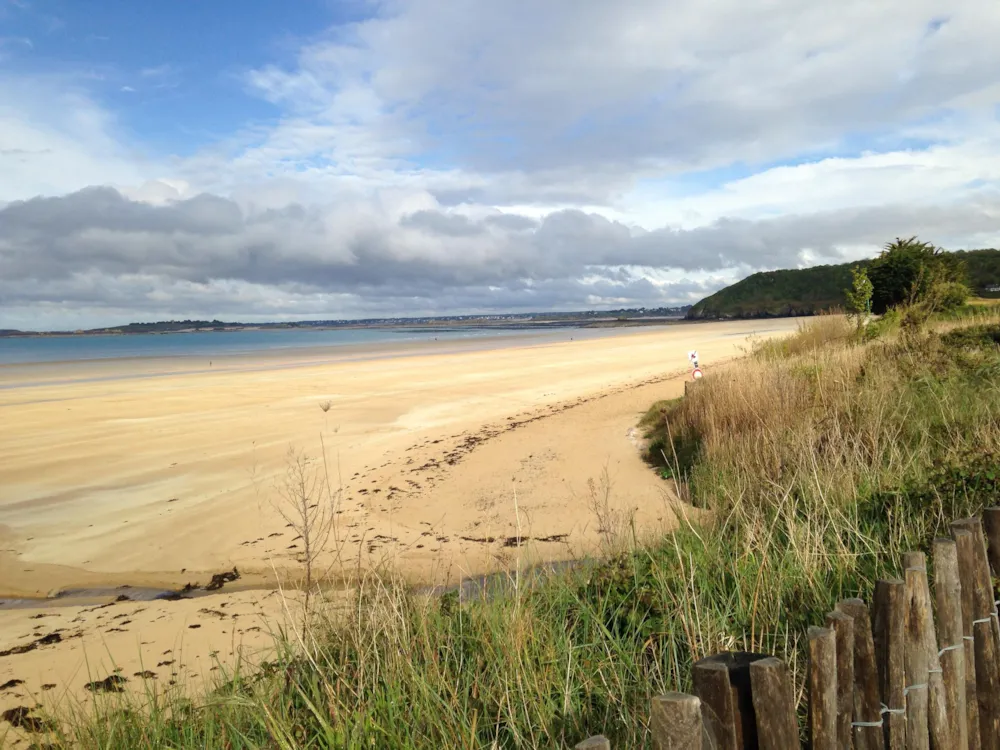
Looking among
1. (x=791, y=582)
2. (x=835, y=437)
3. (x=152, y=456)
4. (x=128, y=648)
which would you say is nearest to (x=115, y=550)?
(x=128, y=648)

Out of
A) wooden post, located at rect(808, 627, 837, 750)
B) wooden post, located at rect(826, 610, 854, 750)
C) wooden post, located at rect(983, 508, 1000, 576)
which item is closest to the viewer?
wooden post, located at rect(808, 627, 837, 750)

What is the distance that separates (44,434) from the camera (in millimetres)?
16188

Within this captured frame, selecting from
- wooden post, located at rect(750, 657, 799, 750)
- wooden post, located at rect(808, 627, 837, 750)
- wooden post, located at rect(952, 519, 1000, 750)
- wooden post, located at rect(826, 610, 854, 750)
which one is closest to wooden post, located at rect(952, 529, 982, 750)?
wooden post, located at rect(952, 519, 1000, 750)

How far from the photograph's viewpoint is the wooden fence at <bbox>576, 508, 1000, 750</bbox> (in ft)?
5.95

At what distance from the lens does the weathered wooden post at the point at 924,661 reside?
250 centimetres

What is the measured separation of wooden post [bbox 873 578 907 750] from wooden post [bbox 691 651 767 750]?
86 centimetres

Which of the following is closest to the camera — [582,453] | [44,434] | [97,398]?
[582,453]

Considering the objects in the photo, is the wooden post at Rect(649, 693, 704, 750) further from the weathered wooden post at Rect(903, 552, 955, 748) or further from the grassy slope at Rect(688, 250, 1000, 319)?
the grassy slope at Rect(688, 250, 1000, 319)

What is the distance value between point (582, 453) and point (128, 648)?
7.33 m

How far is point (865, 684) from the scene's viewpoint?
7.88ft

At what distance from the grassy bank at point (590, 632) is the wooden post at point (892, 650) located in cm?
46

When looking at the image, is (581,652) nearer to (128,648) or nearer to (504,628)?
(504,628)

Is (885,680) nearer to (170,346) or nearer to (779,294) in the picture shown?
(170,346)

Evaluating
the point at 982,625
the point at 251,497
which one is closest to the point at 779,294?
the point at 251,497
